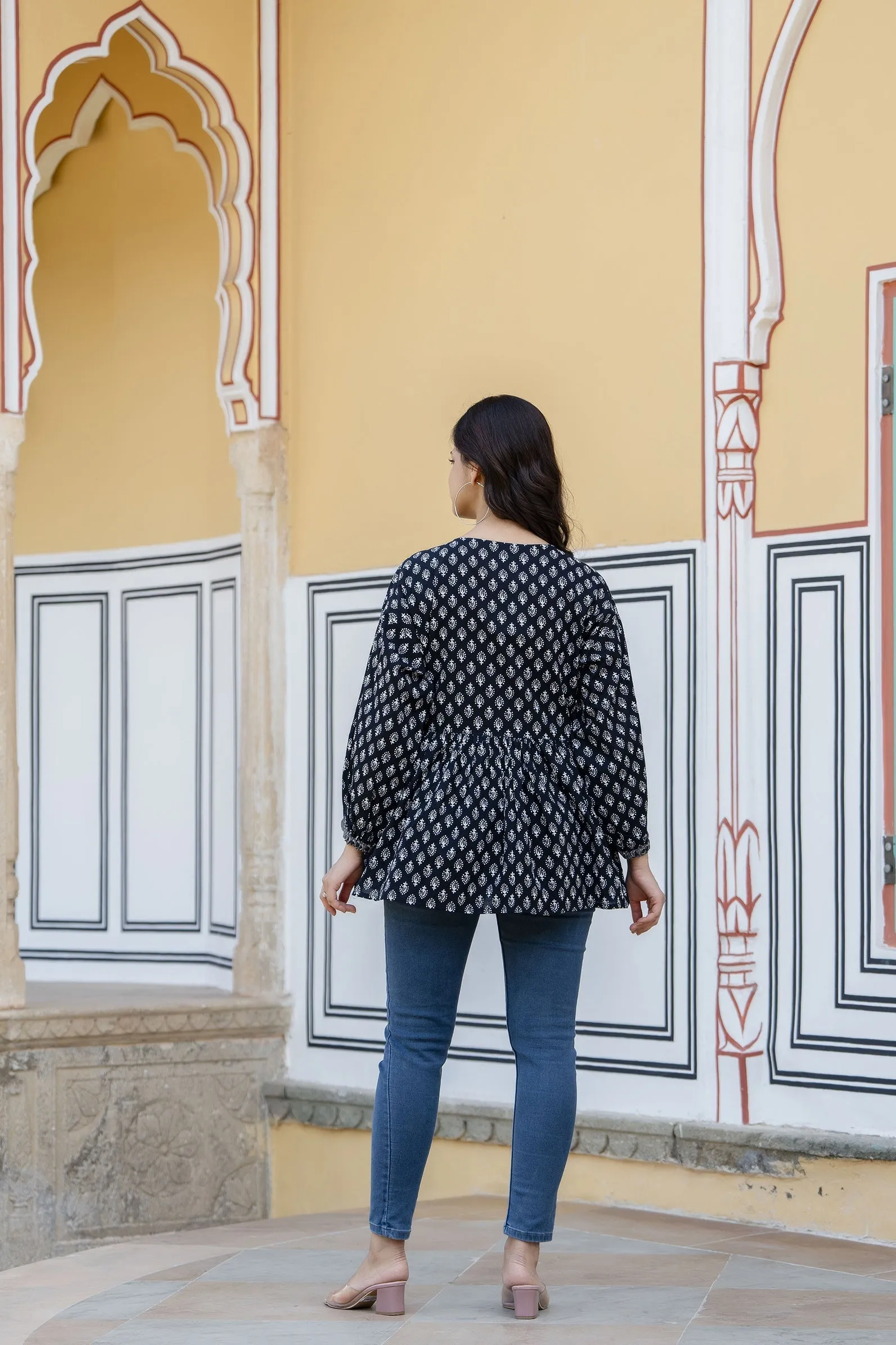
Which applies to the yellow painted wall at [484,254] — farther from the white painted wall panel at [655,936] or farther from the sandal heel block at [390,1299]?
the sandal heel block at [390,1299]

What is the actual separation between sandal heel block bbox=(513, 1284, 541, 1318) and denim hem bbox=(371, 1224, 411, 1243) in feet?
0.65

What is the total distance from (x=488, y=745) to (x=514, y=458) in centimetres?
46

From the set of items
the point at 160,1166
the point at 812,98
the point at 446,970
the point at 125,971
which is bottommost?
the point at 160,1166

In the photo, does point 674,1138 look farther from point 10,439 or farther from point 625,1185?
point 10,439

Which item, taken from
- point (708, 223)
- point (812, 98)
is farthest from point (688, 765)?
point (812, 98)

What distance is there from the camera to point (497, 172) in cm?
458

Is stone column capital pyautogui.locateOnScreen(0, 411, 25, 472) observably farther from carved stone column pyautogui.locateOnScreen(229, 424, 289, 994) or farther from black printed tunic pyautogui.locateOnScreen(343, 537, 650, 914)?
black printed tunic pyautogui.locateOnScreen(343, 537, 650, 914)

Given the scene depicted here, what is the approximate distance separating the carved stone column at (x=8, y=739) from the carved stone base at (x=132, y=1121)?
0.13 m

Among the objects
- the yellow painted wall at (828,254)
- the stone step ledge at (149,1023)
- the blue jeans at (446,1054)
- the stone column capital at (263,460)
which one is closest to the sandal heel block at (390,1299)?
the blue jeans at (446,1054)

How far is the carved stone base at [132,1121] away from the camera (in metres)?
4.60

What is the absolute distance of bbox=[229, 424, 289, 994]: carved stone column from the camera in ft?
16.5

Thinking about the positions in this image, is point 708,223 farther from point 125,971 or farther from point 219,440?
point 125,971

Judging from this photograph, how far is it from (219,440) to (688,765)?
88.5 inches

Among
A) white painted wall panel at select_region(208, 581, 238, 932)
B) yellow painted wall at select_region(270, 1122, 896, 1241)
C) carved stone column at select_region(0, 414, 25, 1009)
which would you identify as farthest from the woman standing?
white painted wall panel at select_region(208, 581, 238, 932)
